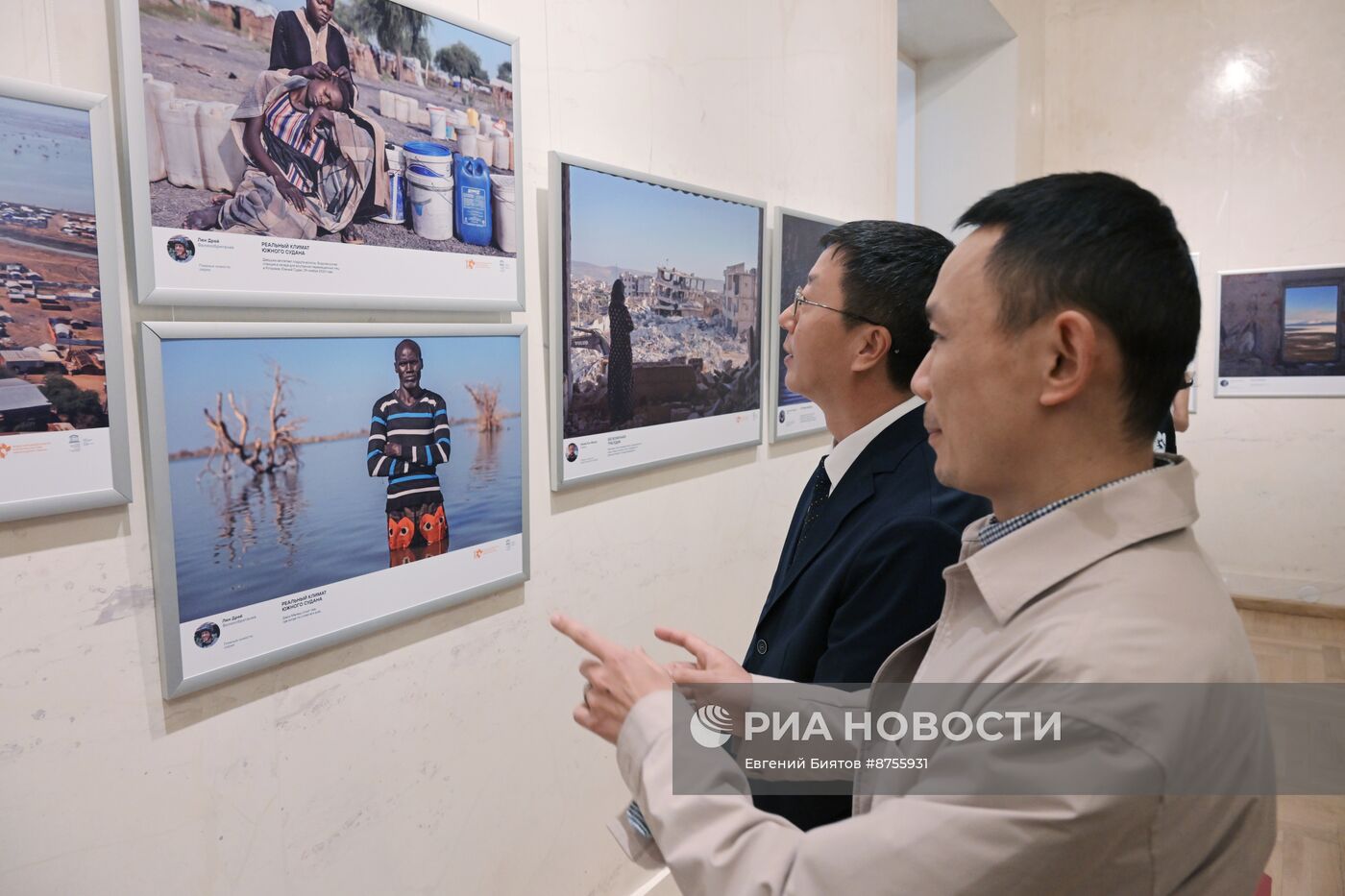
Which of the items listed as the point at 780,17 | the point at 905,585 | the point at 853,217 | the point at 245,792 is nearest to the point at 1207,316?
the point at 853,217

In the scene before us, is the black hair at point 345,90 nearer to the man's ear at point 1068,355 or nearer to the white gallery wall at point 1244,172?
the man's ear at point 1068,355

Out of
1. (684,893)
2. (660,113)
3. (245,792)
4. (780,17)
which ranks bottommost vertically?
(245,792)

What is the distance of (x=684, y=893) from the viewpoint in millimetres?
983

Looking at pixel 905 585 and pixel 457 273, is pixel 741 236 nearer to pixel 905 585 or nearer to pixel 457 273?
pixel 457 273

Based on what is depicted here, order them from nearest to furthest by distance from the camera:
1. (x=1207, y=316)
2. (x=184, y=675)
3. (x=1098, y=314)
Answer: (x=1098, y=314) < (x=184, y=675) < (x=1207, y=316)

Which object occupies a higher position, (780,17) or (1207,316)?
(780,17)

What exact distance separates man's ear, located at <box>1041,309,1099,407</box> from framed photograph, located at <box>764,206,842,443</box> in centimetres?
216

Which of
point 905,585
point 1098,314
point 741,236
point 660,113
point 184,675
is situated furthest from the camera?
point 741,236

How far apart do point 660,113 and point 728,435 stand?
109 centimetres

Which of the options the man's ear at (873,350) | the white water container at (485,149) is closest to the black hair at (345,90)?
the white water container at (485,149)

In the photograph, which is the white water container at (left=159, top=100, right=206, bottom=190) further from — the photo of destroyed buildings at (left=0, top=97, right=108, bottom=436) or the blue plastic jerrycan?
the blue plastic jerrycan

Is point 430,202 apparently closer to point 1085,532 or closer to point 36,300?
point 36,300

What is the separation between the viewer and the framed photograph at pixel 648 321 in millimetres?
2250

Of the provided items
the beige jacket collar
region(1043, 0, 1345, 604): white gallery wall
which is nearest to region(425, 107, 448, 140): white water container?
the beige jacket collar
